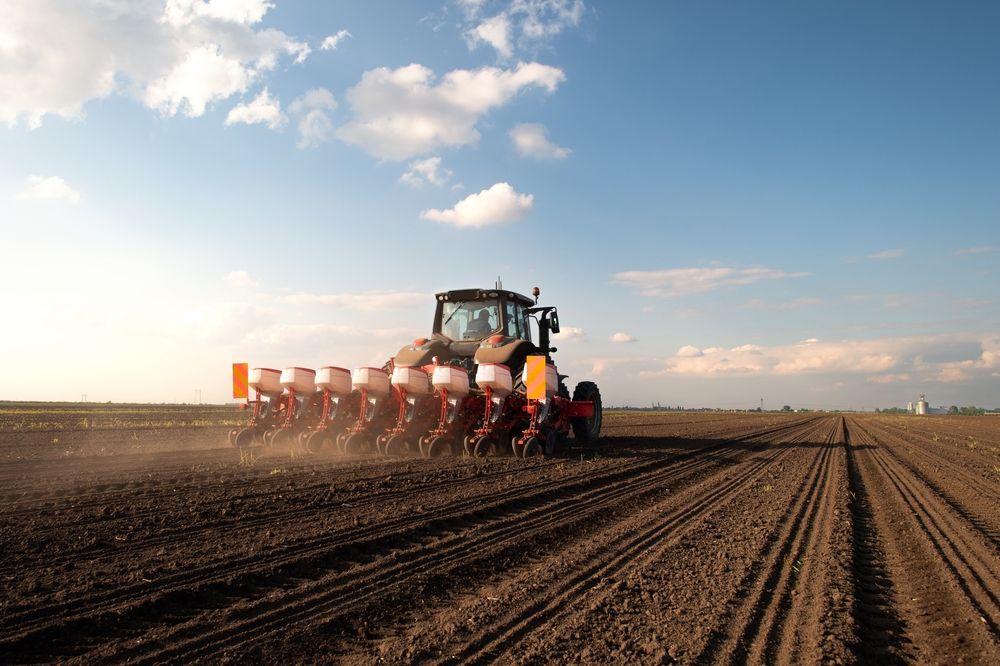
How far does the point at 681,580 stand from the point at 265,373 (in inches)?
407

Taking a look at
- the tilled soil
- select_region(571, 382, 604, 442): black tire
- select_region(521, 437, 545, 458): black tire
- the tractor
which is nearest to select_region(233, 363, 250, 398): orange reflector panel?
the tractor

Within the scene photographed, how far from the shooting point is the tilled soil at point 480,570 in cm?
325

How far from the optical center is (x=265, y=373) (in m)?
12.8

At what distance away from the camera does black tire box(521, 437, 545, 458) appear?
A: 11070mm

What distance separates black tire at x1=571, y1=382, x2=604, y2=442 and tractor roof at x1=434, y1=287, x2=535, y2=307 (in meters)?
2.53

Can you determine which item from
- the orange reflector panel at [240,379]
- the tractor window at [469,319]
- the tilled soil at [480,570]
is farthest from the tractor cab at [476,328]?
the tilled soil at [480,570]

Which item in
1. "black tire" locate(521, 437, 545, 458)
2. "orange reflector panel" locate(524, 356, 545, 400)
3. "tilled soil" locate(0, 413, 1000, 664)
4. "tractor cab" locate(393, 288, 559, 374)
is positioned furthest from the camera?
"tractor cab" locate(393, 288, 559, 374)

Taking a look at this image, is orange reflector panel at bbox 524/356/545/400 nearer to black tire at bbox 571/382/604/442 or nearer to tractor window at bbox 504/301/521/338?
tractor window at bbox 504/301/521/338

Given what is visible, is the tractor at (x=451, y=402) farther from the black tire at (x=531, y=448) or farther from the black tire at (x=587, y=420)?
the black tire at (x=587, y=420)

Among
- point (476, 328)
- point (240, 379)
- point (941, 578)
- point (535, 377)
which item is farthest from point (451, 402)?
point (941, 578)

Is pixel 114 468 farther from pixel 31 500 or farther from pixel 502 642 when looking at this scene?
pixel 502 642

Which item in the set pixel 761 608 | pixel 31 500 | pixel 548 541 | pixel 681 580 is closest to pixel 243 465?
pixel 31 500

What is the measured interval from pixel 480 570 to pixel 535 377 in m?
7.06

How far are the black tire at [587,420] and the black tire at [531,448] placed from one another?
3.61 metres
